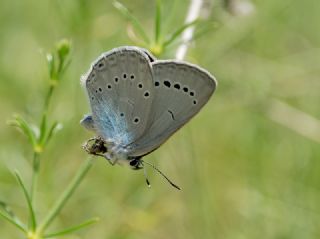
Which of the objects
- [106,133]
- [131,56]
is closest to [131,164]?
[106,133]

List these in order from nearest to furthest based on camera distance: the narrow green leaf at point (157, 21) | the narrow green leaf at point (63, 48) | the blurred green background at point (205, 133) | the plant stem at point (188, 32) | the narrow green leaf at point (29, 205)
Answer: the narrow green leaf at point (29, 205)
the narrow green leaf at point (63, 48)
the narrow green leaf at point (157, 21)
the plant stem at point (188, 32)
the blurred green background at point (205, 133)

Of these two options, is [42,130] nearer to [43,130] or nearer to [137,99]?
[43,130]

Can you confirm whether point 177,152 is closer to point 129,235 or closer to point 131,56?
point 129,235

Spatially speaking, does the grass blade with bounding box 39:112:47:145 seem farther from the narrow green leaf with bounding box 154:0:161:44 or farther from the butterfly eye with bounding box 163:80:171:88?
the narrow green leaf with bounding box 154:0:161:44

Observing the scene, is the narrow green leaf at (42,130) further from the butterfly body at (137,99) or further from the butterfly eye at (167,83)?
the butterfly eye at (167,83)

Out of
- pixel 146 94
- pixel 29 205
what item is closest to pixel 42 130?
pixel 29 205

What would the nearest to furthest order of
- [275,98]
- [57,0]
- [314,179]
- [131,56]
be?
[131,56] → [57,0] → [314,179] → [275,98]

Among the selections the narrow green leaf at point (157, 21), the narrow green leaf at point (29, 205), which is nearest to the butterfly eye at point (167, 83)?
→ the narrow green leaf at point (157, 21)
